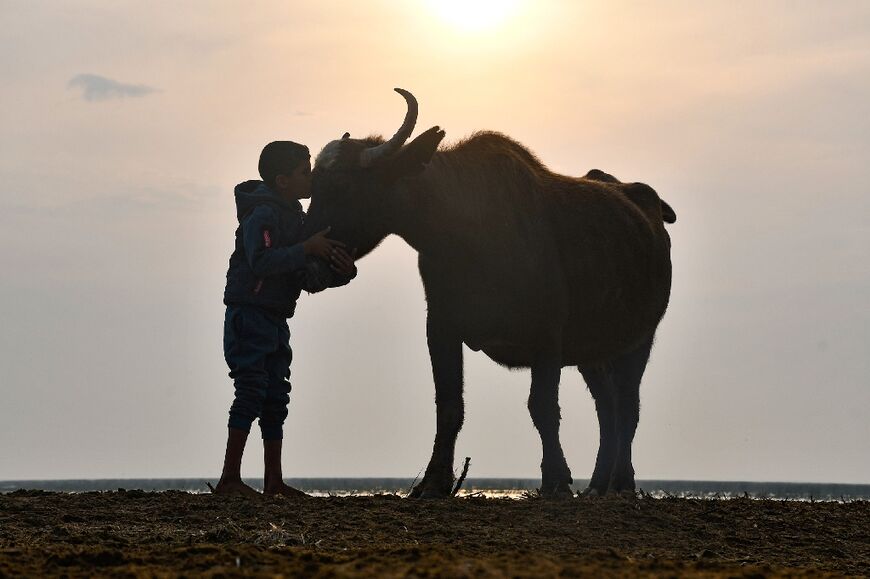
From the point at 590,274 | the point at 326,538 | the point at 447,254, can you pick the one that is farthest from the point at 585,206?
the point at 326,538

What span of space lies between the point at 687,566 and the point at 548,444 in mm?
4213

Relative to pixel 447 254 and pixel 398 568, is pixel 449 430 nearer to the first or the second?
pixel 447 254

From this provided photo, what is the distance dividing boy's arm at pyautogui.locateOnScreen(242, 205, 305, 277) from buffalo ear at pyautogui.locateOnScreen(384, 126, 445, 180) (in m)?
0.96

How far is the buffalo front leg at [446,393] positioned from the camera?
10.7 metres

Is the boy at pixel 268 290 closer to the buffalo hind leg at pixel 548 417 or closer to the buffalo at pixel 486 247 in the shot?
the buffalo at pixel 486 247

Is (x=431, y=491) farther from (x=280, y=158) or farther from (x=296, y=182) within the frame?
(x=280, y=158)

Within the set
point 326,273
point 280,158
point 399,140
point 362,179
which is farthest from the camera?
point 280,158

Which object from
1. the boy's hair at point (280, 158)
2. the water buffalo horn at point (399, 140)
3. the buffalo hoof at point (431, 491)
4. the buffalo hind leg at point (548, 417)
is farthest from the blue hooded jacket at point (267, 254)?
the buffalo hind leg at point (548, 417)

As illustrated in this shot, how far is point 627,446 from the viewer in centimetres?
1279

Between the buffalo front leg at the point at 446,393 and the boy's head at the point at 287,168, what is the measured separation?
1.50 metres

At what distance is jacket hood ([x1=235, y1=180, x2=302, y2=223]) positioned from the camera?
407 inches

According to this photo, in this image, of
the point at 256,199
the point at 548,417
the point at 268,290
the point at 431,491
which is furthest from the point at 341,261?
the point at 548,417

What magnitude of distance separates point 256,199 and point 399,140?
121 cm

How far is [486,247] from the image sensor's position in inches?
420
